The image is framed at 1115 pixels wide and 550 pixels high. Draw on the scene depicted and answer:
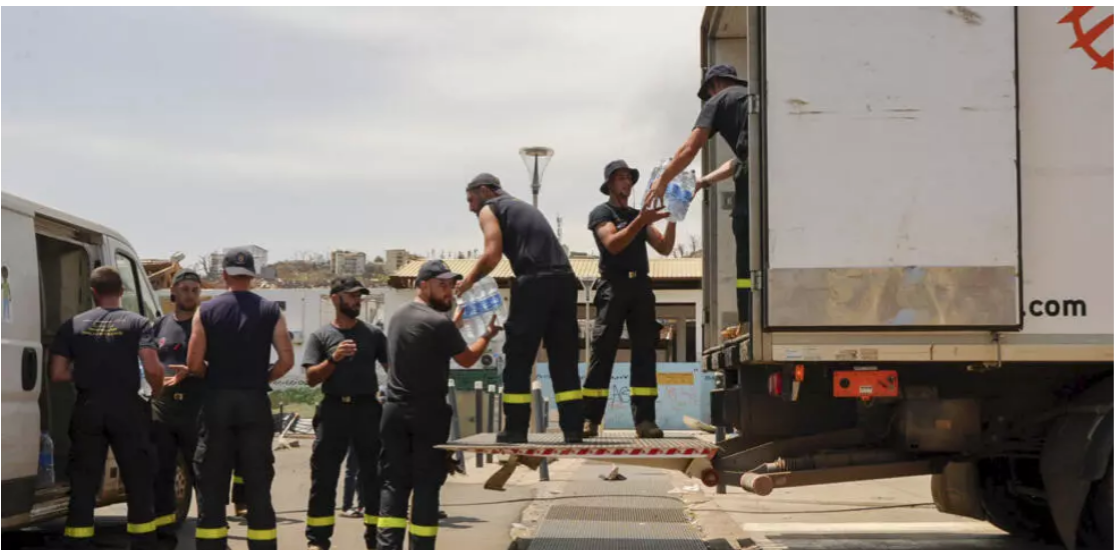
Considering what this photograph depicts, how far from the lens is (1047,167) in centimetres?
657

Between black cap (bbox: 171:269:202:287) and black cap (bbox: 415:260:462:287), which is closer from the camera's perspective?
black cap (bbox: 415:260:462:287)

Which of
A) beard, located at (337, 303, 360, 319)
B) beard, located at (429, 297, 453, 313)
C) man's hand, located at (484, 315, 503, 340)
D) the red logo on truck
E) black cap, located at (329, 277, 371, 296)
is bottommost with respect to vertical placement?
man's hand, located at (484, 315, 503, 340)

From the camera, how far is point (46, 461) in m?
7.29

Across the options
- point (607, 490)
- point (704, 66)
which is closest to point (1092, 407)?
point (704, 66)

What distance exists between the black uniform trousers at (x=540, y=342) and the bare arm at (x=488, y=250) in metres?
0.21

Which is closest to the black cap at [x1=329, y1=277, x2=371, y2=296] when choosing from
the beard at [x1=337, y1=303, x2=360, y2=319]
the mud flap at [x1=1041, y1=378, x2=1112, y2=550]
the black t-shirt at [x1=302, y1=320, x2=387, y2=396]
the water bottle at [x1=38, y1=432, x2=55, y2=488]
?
the beard at [x1=337, y1=303, x2=360, y2=319]

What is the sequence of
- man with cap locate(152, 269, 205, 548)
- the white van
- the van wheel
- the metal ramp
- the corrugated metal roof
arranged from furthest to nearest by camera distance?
the corrugated metal roof → the van wheel → man with cap locate(152, 269, 205, 548) → the metal ramp → the white van

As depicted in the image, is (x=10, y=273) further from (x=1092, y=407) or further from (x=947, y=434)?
(x=1092, y=407)

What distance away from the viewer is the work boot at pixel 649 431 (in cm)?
772

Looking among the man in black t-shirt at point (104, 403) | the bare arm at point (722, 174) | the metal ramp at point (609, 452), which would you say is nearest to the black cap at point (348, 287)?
the man in black t-shirt at point (104, 403)

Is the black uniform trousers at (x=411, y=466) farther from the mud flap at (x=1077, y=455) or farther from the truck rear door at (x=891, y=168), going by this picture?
the mud flap at (x=1077, y=455)

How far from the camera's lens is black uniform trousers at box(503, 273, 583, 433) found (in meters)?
7.27

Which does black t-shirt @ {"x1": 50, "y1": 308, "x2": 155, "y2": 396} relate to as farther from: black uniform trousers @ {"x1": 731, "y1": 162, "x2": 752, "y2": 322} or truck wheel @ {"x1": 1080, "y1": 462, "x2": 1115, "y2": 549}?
truck wheel @ {"x1": 1080, "y1": 462, "x2": 1115, "y2": 549}

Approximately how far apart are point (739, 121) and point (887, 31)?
3.68 feet
